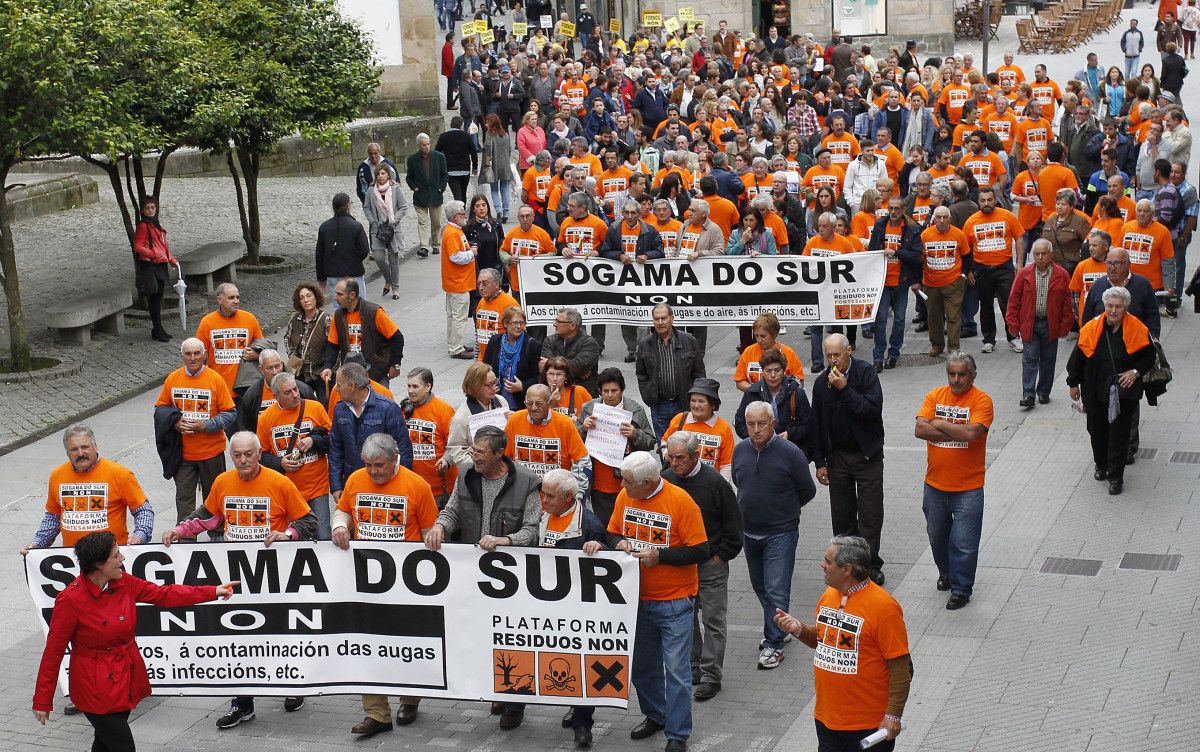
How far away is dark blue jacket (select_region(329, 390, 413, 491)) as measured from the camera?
10891mm

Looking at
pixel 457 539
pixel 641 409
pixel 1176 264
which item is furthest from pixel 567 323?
pixel 1176 264

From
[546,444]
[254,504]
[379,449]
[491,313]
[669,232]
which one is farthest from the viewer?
[669,232]

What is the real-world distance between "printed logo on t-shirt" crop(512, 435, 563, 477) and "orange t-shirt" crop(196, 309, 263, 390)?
3.54 meters

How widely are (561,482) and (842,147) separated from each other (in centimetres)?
1362

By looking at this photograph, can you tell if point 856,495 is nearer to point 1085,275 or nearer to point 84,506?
point 1085,275

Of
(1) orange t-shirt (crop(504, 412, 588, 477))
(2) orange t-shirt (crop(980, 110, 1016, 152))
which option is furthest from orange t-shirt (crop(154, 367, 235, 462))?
(2) orange t-shirt (crop(980, 110, 1016, 152))

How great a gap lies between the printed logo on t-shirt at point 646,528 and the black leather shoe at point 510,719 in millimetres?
1285

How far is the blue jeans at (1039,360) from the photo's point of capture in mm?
15109

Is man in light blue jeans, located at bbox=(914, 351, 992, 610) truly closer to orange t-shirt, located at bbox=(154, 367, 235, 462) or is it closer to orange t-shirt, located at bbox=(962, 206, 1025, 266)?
orange t-shirt, located at bbox=(154, 367, 235, 462)

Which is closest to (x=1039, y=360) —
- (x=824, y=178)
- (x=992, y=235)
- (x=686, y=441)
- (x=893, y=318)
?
(x=992, y=235)

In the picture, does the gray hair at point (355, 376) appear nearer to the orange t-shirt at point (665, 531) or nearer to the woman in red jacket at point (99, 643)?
Result: the orange t-shirt at point (665, 531)

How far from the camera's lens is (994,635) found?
10422 mm

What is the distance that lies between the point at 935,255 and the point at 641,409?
6465 mm

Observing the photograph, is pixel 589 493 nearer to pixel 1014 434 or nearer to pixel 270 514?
pixel 270 514
